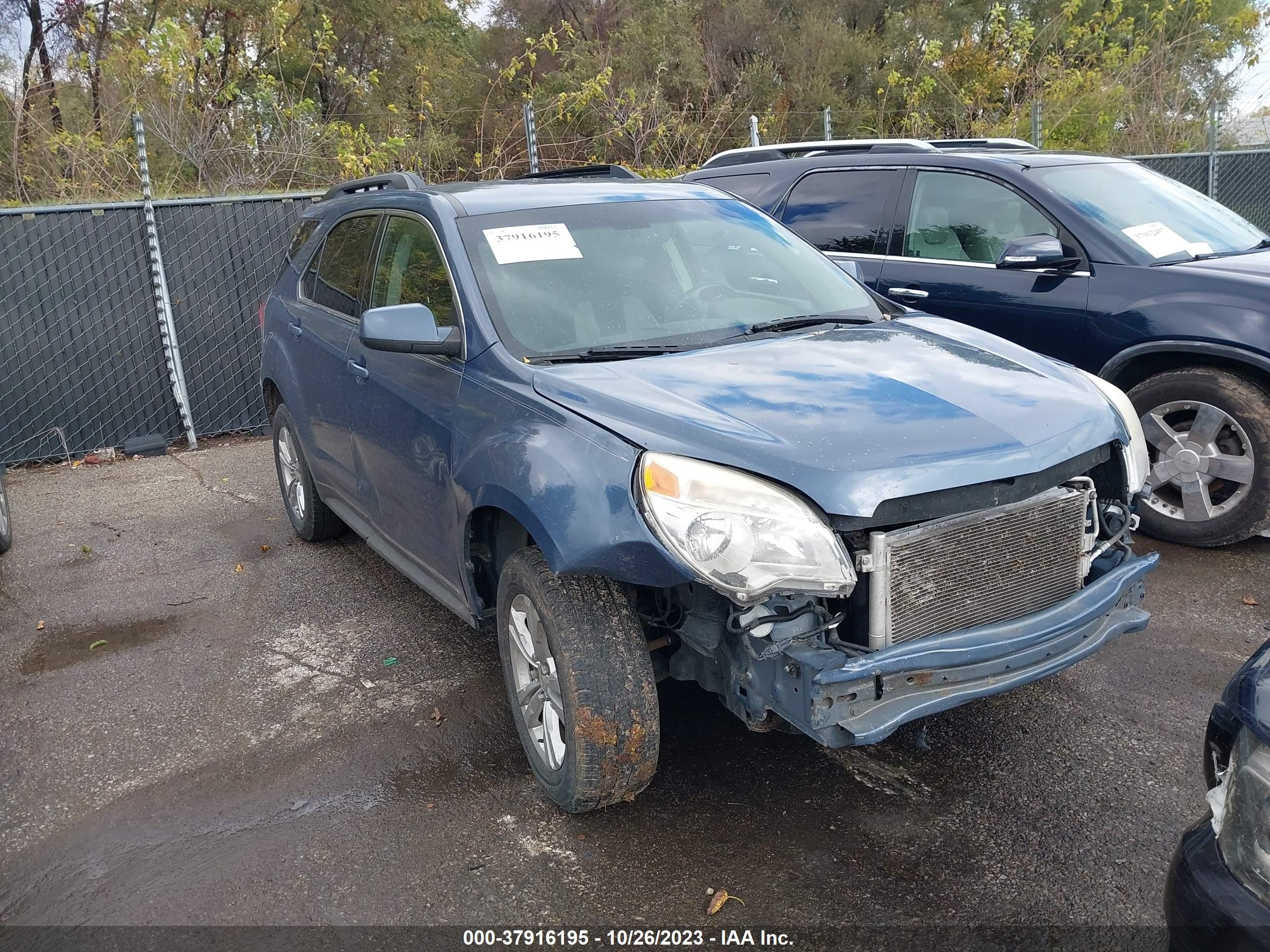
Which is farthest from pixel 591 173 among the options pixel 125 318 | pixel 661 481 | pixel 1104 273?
pixel 125 318

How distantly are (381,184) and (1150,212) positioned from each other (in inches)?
156

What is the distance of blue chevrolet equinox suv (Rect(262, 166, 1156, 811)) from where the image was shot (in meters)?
2.64

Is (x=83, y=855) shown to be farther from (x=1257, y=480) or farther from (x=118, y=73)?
(x=118, y=73)

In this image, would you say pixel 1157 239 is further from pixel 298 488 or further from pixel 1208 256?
pixel 298 488

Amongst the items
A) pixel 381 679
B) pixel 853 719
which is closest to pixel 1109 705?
pixel 853 719

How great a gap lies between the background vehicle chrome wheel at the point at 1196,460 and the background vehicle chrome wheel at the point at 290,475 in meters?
4.23

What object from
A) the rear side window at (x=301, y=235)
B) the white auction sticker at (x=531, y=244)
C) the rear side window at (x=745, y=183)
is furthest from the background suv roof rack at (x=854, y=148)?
the white auction sticker at (x=531, y=244)

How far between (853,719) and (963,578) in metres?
0.50

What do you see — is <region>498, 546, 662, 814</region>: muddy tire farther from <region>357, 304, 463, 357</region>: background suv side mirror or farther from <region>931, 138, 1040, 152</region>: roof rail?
<region>931, 138, 1040, 152</region>: roof rail

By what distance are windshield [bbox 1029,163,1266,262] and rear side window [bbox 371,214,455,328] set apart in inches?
132

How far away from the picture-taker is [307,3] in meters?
19.9

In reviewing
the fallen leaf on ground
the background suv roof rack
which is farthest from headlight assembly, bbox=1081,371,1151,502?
the background suv roof rack

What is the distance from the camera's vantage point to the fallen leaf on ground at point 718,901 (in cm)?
273

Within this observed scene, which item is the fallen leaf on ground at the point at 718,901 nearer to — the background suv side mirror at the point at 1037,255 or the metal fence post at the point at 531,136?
the background suv side mirror at the point at 1037,255
